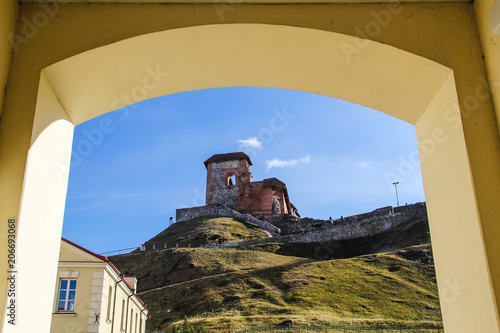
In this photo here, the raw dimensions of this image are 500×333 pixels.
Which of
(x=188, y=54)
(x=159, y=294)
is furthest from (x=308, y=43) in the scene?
(x=159, y=294)

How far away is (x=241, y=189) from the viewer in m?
70.8

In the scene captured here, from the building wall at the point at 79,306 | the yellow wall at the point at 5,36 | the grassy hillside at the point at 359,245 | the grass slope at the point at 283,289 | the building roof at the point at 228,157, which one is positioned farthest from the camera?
the building roof at the point at 228,157

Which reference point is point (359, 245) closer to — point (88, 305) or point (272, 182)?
point (272, 182)

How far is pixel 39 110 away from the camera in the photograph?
2545 millimetres

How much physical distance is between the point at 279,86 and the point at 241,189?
222ft

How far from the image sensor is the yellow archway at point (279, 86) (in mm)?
2387

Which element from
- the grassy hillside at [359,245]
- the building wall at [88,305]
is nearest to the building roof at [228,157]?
the grassy hillside at [359,245]

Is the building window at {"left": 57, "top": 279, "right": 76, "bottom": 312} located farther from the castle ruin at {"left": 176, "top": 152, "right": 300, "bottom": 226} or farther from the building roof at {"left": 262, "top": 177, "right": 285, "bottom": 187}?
the building roof at {"left": 262, "top": 177, "right": 285, "bottom": 187}

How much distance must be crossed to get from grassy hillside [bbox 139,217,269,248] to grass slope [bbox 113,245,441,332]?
7056mm

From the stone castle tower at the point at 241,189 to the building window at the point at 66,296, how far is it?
5359cm

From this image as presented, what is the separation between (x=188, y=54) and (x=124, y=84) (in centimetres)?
42

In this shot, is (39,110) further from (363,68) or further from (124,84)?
(363,68)

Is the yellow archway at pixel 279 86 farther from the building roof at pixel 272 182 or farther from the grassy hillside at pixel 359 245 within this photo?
the building roof at pixel 272 182

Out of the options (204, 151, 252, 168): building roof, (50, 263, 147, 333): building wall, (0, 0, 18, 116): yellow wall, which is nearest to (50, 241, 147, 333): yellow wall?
(50, 263, 147, 333): building wall
